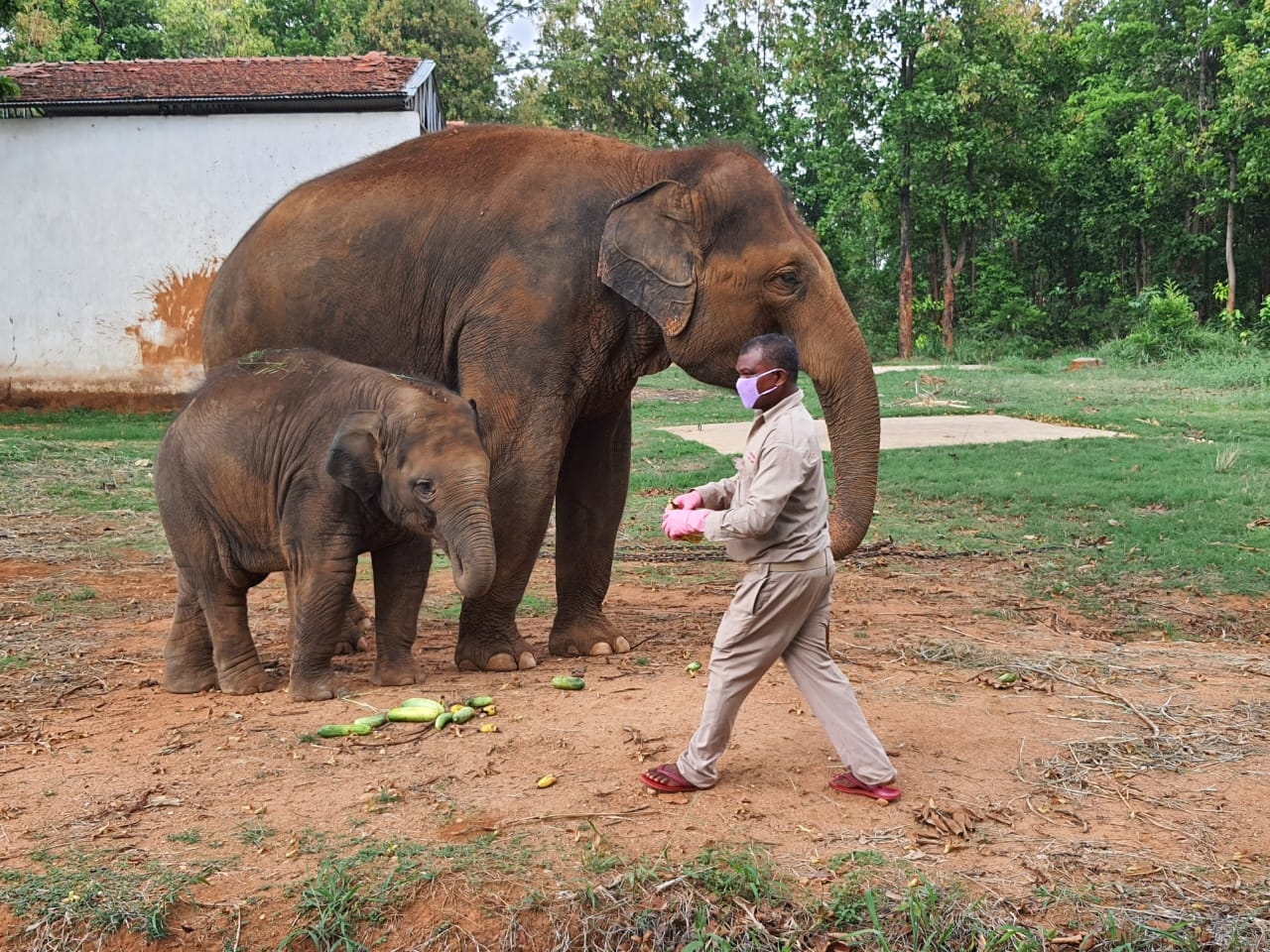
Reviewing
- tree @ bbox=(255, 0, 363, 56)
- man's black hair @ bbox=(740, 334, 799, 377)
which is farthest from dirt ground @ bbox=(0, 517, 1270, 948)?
tree @ bbox=(255, 0, 363, 56)

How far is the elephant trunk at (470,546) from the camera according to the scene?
17.9 feet

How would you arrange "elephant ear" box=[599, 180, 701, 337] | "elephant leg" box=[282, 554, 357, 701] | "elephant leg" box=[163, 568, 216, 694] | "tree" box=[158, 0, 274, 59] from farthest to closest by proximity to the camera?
"tree" box=[158, 0, 274, 59] < "elephant leg" box=[163, 568, 216, 694] < "elephant ear" box=[599, 180, 701, 337] < "elephant leg" box=[282, 554, 357, 701]

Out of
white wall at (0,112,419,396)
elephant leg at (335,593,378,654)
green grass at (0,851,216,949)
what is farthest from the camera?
white wall at (0,112,419,396)

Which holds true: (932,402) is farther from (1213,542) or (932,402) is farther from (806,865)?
(806,865)

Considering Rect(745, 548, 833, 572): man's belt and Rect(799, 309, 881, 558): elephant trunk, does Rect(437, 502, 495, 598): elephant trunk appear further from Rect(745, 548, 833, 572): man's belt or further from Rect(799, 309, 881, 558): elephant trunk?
Rect(799, 309, 881, 558): elephant trunk

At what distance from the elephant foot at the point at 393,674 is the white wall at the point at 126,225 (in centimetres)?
1446

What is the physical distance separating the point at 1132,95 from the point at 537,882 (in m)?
34.2

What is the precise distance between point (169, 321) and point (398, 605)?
14879 mm

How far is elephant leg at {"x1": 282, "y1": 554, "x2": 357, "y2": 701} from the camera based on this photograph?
591 cm

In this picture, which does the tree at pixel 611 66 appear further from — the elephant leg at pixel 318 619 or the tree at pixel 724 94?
the elephant leg at pixel 318 619

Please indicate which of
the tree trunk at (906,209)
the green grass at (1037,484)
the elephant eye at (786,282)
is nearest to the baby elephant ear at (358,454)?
the elephant eye at (786,282)

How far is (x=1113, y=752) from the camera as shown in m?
5.22

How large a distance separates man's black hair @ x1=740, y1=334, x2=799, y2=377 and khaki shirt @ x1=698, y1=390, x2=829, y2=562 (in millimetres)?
110

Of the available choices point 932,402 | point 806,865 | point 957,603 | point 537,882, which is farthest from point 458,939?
point 932,402
